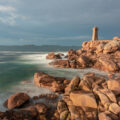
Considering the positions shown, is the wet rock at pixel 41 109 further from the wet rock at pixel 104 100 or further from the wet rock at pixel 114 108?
the wet rock at pixel 114 108

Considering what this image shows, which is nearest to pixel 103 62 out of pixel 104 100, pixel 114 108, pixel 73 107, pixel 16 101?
pixel 104 100

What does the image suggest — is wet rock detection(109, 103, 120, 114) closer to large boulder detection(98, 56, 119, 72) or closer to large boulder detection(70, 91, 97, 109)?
large boulder detection(70, 91, 97, 109)

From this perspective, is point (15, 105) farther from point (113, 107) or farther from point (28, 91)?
point (113, 107)

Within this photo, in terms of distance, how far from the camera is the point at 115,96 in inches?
408

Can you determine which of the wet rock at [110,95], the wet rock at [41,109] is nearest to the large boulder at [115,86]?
the wet rock at [110,95]

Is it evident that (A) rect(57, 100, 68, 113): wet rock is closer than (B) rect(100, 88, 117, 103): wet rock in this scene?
Yes

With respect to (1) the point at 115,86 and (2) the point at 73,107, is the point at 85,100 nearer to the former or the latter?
(2) the point at 73,107

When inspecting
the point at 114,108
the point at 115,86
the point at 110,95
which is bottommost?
the point at 114,108

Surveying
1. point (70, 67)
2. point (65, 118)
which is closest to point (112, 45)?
point (70, 67)

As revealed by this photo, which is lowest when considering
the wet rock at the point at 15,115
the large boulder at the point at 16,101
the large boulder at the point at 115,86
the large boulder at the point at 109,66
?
the wet rock at the point at 15,115

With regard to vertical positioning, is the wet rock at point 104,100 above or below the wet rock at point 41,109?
above

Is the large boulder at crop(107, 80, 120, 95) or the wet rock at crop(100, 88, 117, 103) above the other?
the large boulder at crop(107, 80, 120, 95)

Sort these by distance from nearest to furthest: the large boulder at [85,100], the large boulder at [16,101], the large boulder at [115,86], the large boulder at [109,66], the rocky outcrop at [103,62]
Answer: the large boulder at [85,100] → the large boulder at [16,101] → the large boulder at [115,86] → the large boulder at [109,66] → the rocky outcrop at [103,62]

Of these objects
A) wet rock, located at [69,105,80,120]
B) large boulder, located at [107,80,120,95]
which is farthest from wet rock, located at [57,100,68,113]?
large boulder, located at [107,80,120,95]
